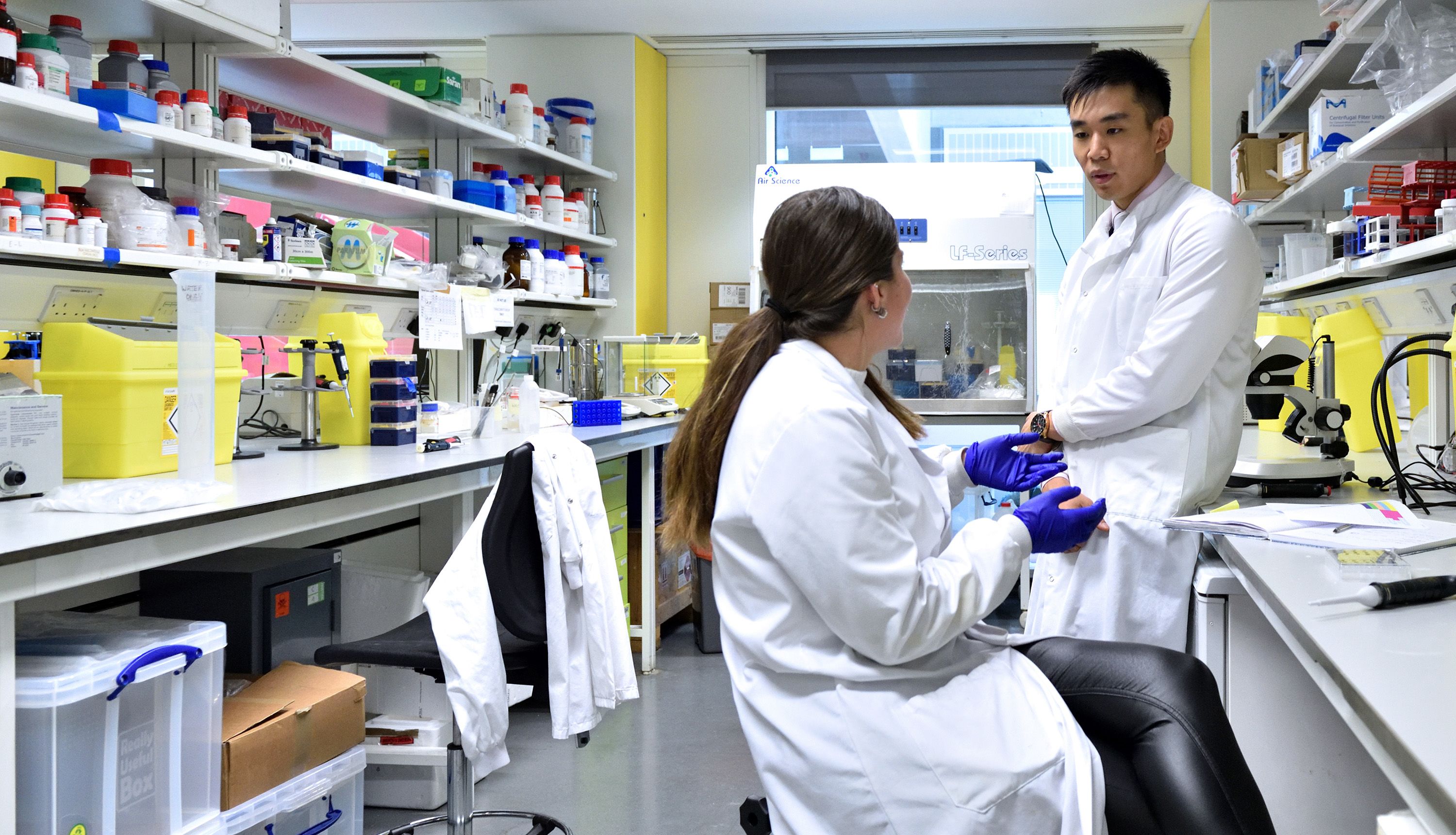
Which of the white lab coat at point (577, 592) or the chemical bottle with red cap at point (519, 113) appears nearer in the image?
the white lab coat at point (577, 592)

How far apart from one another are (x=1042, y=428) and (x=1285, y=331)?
2028 mm

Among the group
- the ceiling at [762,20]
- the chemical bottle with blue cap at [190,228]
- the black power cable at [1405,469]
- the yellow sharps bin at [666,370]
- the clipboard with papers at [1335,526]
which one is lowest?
the clipboard with papers at [1335,526]

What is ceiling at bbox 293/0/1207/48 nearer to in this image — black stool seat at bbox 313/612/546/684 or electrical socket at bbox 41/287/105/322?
electrical socket at bbox 41/287/105/322

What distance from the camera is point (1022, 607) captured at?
457cm

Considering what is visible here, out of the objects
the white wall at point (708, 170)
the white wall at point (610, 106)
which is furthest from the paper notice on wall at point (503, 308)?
the white wall at point (708, 170)

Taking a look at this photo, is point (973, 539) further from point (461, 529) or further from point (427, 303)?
point (427, 303)

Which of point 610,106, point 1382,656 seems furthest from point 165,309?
point 610,106

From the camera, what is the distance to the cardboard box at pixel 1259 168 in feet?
13.6

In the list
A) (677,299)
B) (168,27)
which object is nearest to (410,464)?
(168,27)

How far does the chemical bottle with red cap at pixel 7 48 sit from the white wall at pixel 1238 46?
15.0ft

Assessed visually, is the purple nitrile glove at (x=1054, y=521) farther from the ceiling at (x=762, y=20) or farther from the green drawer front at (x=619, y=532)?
the ceiling at (x=762, y=20)

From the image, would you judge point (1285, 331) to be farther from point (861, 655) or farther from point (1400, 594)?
point (861, 655)

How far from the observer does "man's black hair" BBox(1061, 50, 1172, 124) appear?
6.68ft

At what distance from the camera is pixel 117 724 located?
1.60 metres
